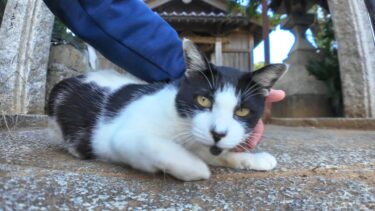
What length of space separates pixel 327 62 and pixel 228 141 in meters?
5.79

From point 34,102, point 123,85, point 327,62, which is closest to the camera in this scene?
point 123,85

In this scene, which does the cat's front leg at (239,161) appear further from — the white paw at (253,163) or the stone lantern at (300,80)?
the stone lantern at (300,80)

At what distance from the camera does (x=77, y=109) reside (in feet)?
6.36

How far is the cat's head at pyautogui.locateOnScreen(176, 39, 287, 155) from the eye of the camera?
1.35m

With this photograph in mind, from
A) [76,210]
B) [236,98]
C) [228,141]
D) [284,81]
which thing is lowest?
[76,210]

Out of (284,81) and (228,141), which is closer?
(228,141)

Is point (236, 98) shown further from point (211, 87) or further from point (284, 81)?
point (284, 81)

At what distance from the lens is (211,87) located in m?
1.45

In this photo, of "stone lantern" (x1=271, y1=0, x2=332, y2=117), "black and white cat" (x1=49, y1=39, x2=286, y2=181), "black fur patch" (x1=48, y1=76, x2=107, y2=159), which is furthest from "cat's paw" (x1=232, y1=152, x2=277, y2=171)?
"stone lantern" (x1=271, y1=0, x2=332, y2=117)

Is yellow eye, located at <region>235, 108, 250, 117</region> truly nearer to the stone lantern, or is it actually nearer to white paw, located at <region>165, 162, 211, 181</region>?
white paw, located at <region>165, 162, 211, 181</region>

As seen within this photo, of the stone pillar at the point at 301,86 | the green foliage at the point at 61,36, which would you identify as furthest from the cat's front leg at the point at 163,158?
the stone pillar at the point at 301,86

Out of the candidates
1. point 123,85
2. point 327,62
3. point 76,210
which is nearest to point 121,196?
point 76,210

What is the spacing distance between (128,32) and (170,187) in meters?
0.80

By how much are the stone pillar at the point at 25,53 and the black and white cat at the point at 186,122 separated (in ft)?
Answer: 8.47
